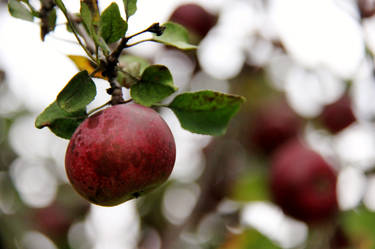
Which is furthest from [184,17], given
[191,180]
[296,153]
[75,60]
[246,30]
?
[75,60]

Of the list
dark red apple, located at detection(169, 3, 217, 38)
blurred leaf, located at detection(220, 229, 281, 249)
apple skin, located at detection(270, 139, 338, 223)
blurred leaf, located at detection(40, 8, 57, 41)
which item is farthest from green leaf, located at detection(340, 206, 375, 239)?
blurred leaf, located at detection(40, 8, 57, 41)

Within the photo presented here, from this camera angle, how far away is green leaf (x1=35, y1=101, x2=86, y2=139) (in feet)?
2.83

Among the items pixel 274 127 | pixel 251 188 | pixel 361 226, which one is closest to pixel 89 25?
pixel 361 226

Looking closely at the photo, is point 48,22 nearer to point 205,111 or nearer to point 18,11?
point 18,11

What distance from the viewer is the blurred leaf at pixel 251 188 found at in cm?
258

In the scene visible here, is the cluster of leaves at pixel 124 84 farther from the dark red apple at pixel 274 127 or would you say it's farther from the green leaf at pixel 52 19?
the dark red apple at pixel 274 127

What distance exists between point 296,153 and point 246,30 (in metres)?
0.96

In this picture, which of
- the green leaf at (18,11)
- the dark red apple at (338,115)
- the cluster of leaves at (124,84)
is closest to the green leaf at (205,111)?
the cluster of leaves at (124,84)

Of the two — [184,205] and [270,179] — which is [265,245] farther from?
[184,205]

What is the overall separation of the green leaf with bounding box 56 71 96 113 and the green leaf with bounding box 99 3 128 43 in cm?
8

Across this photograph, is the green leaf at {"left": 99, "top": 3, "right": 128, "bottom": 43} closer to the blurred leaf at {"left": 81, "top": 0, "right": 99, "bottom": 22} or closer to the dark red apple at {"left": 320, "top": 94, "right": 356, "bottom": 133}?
the blurred leaf at {"left": 81, "top": 0, "right": 99, "bottom": 22}

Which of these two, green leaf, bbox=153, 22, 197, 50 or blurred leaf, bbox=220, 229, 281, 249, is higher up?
green leaf, bbox=153, 22, 197, 50

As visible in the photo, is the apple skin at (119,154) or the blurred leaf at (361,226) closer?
the apple skin at (119,154)

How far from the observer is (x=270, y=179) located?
2.40 m
